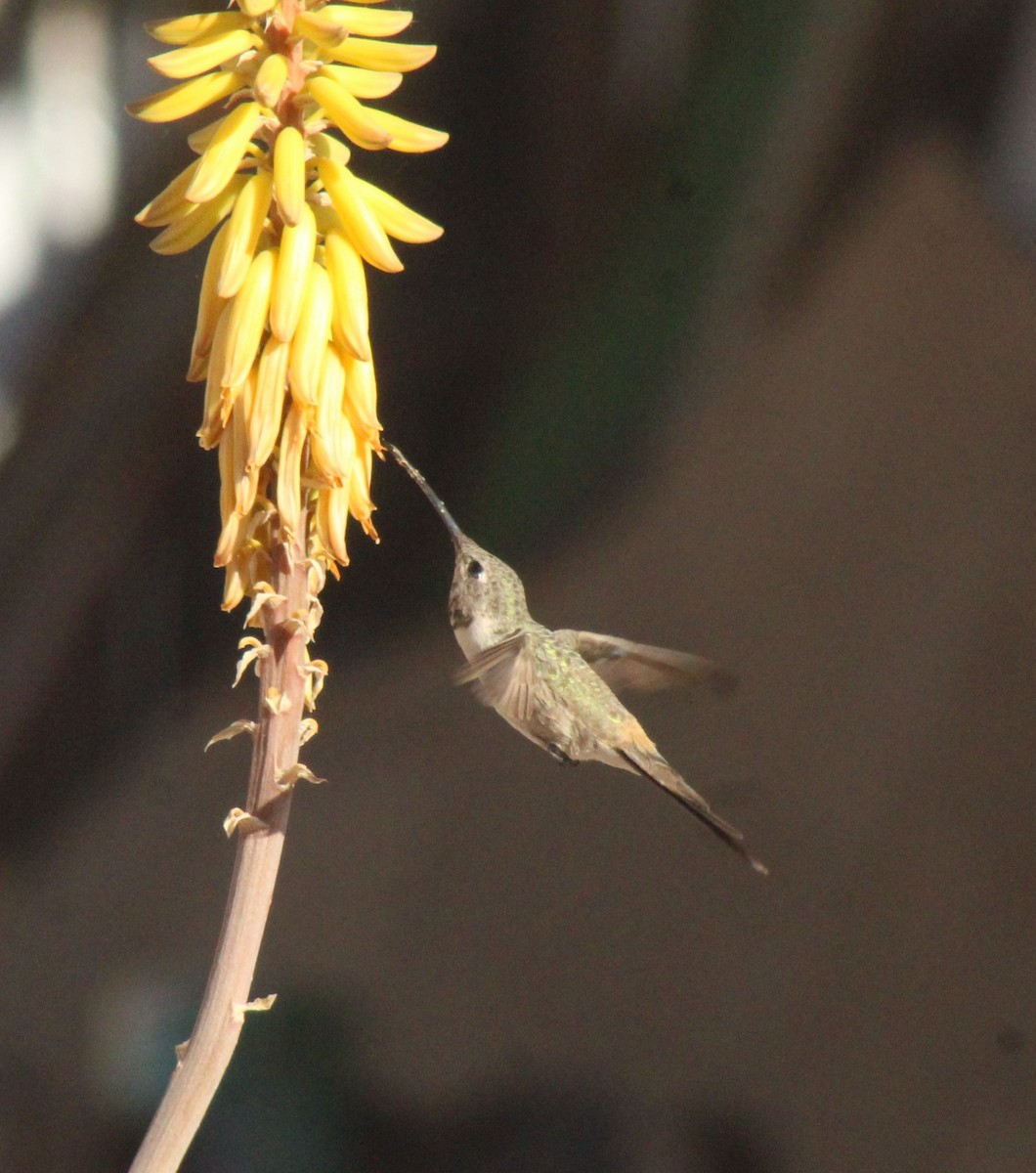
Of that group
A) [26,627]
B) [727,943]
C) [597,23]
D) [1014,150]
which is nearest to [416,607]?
[26,627]

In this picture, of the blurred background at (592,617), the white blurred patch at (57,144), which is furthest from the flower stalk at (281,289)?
the white blurred patch at (57,144)

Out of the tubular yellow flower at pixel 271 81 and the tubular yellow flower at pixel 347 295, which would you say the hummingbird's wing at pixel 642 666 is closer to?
the tubular yellow flower at pixel 347 295

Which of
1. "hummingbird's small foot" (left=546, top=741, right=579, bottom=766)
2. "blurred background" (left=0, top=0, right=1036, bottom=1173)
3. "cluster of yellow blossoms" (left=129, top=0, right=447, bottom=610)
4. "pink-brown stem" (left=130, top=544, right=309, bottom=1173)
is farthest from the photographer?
"blurred background" (left=0, top=0, right=1036, bottom=1173)

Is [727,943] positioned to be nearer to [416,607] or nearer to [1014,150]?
[416,607]

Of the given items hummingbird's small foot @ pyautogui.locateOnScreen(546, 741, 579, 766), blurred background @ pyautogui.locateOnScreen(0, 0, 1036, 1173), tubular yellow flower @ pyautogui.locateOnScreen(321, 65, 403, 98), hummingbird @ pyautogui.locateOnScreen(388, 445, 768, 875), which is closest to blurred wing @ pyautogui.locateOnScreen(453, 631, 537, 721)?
hummingbird @ pyautogui.locateOnScreen(388, 445, 768, 875)

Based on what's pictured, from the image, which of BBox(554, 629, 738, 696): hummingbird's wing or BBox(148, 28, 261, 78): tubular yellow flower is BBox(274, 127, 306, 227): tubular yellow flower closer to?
BBox(148, 28, 261, 78): tubular yellow flower

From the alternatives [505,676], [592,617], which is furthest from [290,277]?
[592,617]

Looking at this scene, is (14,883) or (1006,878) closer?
(1006,878)
